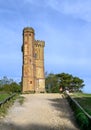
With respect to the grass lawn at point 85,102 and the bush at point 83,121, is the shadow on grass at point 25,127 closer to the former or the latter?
the bush at point 83,121

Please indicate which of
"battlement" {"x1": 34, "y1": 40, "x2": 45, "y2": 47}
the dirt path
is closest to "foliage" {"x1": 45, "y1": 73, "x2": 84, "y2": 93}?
"battlement" {"x1": 34, "y1": 40, "x2": 45, "y2": 47}

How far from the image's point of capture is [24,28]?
283 feet

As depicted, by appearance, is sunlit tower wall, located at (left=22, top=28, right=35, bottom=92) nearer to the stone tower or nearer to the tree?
the stone tower

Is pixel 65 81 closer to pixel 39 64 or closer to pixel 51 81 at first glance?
pixel 51 81

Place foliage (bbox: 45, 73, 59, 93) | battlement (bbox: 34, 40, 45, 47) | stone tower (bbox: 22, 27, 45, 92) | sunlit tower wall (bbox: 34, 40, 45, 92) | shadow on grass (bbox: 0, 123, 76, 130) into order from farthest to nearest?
foliage (bbox: 45, 73, 59, 93) → battlement (bbox: 34, 40, 45, 47) → sunlit tower wall (bbox: 34, 40, 45, 92) → stone tower (bbox: 22, 27, 45, 92) → shadow on grass (bbox: 0, 123, 76, 130)

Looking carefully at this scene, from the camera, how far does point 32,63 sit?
278 feet

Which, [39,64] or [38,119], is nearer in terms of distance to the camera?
[38,119]

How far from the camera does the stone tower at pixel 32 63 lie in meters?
81.4

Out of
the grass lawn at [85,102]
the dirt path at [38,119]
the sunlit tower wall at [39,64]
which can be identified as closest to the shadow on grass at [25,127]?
the dirt path at [38,119]

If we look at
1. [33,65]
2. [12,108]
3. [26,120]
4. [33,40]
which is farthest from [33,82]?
[26,120]

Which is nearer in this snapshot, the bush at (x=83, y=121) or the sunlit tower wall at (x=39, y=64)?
the bush at (x=83, y=121)

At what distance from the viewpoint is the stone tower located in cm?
8144

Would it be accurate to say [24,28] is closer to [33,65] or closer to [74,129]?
[33,65]

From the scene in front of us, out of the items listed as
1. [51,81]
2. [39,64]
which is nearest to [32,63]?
[39,64]
